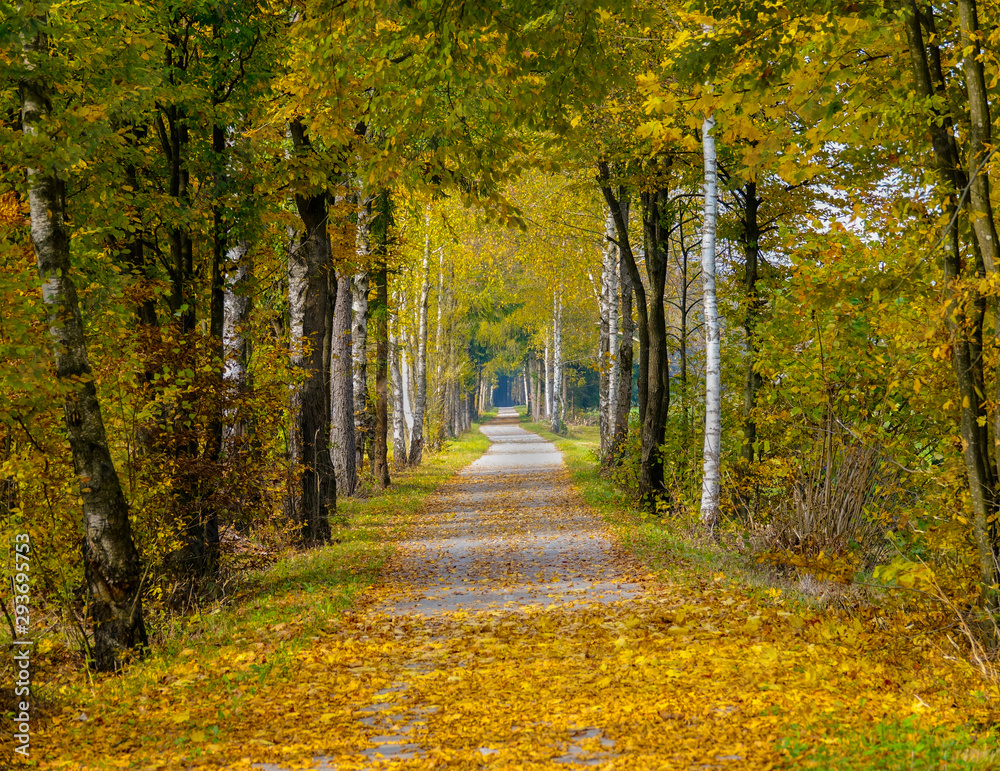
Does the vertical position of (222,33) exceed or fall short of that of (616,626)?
it exceeds it

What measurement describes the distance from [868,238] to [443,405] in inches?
1175

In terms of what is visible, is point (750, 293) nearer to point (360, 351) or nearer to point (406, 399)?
point (360, 351)

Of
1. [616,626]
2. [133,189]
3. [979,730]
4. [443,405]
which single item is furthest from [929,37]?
[443,405]

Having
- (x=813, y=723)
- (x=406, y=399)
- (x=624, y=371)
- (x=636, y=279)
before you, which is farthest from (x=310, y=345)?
(x=406, y=399)

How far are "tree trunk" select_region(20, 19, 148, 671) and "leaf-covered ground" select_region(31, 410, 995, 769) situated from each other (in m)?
0.75

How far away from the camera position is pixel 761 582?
8961 millimetres

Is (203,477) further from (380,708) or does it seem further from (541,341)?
(541,341)

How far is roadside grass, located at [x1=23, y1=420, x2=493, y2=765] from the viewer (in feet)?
19.6

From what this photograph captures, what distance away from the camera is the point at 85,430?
6863 millimetres

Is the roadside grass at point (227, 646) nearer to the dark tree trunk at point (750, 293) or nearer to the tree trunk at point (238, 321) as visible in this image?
the tree trunk at point (238, 321)

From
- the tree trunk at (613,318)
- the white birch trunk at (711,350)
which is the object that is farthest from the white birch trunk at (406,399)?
the white birch trunk at (711,350)

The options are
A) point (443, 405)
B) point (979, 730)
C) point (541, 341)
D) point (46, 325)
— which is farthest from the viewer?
point (541, 341)

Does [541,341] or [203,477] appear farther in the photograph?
[541,341]

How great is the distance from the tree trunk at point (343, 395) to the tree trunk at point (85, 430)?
9880mm
